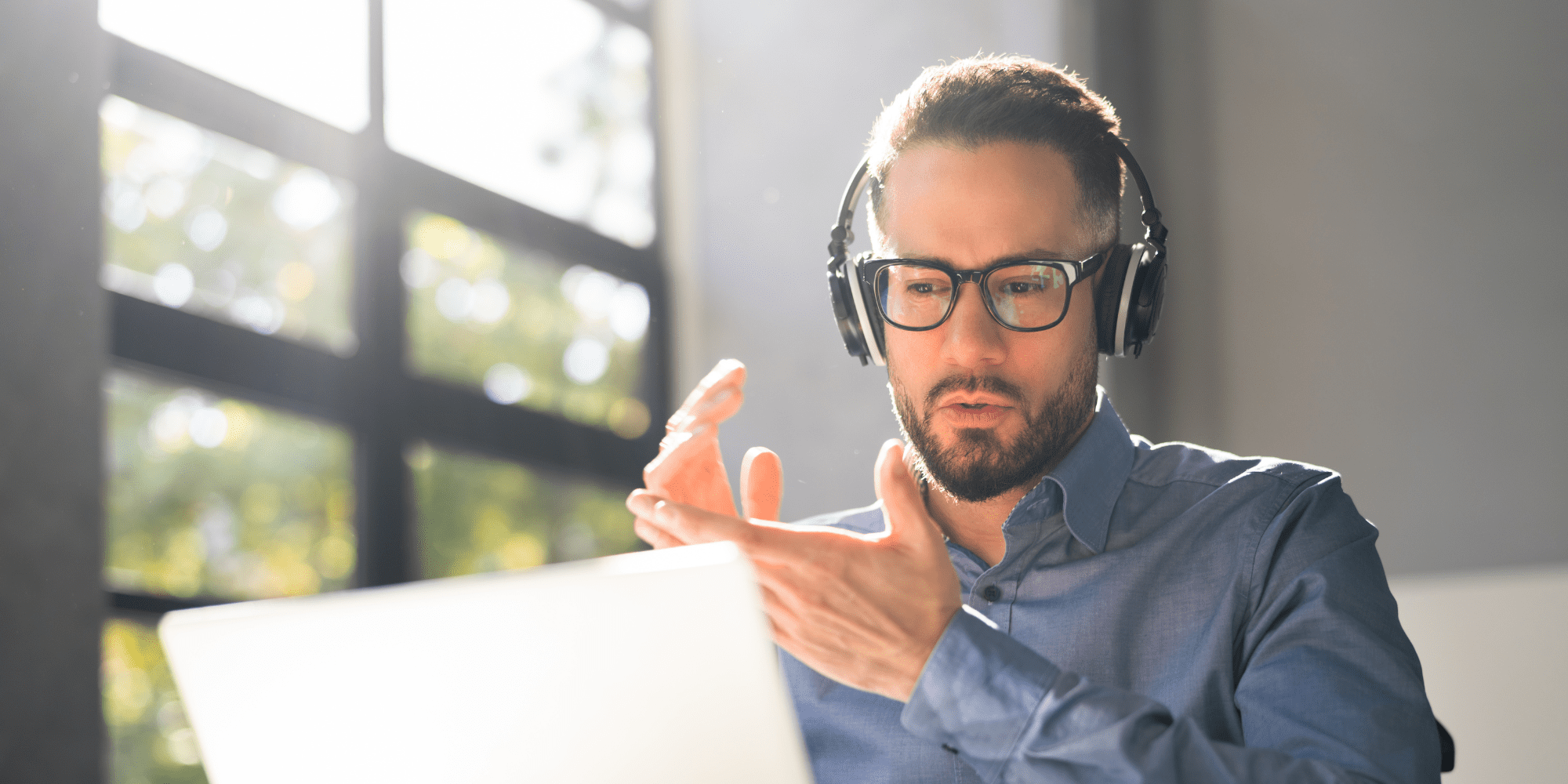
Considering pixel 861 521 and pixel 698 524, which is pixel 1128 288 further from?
pixel 698 524

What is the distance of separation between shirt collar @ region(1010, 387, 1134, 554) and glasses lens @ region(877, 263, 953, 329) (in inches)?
8.8

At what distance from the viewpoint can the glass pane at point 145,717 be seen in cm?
173

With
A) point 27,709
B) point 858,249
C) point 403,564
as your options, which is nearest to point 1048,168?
point 858,249

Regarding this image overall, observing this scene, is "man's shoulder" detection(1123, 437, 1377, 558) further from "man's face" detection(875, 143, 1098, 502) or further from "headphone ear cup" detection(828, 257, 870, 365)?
"headphone ear cup" detection(828, 257, 870, 365)

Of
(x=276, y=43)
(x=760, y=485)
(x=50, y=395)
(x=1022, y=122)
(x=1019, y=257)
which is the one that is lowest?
(x=760, y=485)

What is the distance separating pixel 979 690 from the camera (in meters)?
0.81

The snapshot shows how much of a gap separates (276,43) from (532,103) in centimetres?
76

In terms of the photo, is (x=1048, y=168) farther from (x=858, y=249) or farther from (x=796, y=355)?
(x=796, y=355)

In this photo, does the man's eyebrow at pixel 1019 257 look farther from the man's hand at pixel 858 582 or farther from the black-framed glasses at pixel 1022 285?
the man's hand at pixel 858 582

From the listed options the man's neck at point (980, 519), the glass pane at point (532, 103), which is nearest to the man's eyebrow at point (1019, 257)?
the man's neck at point (980, 519)

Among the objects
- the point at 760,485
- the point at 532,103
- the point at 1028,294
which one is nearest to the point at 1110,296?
the point at 1028,294

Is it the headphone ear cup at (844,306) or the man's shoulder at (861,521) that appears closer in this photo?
the headphone ear cup at (844,306)

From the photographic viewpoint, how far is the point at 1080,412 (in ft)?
4.31

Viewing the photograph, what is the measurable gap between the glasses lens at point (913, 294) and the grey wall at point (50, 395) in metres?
1.06
